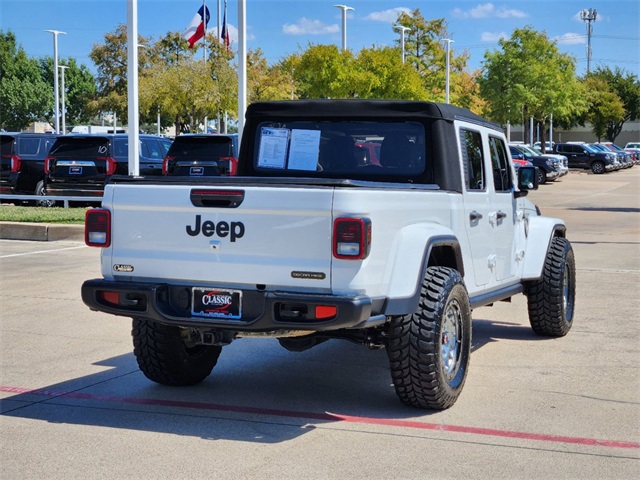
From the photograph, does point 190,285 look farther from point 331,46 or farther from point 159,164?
point 331,46

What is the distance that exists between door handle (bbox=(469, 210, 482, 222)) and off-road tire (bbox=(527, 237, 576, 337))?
172cm

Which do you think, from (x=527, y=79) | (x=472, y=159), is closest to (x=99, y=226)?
(x=472, y=159)

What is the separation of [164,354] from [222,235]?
1.29 m

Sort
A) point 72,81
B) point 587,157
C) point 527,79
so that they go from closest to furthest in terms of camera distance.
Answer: point 587,157, point 527,79, point 72,81

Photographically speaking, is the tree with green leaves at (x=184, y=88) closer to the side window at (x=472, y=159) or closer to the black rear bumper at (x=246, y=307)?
the side window at (x=472, y=159)

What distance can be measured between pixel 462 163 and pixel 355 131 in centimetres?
83

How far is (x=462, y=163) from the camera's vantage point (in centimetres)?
714

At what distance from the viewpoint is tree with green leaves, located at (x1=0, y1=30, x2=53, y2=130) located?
8850 centimetres

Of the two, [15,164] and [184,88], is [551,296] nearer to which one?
[15,164]

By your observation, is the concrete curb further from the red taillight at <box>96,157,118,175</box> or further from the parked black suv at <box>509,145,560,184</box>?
the parked black suv at <box>509,145,560,184</box>

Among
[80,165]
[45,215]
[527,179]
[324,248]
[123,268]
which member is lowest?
[45,215]

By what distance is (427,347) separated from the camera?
6004mm

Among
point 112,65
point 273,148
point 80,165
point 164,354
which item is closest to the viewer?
point 164,354

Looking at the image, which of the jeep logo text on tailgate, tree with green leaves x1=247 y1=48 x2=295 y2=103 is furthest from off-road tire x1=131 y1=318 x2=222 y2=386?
tree with green leaves x1=247 y1=48 x2=295 y2=103
